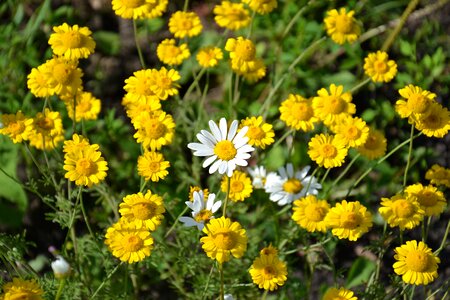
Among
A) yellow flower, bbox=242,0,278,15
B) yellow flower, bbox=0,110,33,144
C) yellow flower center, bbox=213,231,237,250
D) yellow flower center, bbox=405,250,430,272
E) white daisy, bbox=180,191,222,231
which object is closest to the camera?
yellow flower center, bbox=213,231,237,250

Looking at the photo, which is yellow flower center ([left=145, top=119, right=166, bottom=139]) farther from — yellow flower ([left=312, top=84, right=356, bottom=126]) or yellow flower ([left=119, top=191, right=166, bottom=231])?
yellow flower ([left=312, top=84, right=356, bottom=126])

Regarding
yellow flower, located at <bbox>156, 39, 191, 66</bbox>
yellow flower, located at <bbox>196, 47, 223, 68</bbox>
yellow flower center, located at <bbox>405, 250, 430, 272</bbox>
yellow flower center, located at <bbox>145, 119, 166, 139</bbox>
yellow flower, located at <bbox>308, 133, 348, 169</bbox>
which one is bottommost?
yellow flower center, located at <bbox>405, 250, 430, 272</bbox>

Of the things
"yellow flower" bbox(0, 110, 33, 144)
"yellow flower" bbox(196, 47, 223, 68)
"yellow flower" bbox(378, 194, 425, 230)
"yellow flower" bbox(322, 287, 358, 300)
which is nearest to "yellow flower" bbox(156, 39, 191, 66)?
"yellow flower" bbox(196, 47, 223, 68)

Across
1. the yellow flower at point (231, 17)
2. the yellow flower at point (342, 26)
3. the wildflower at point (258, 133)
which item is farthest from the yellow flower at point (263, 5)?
the wildflower at point (258, 133)

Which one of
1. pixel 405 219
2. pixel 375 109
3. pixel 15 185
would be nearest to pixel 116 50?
pixel 15 185

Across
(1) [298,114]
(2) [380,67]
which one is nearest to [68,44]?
(1) [298,114]

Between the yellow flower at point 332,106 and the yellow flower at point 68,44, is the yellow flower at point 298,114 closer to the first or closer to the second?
the yellow flower at point 332,106
